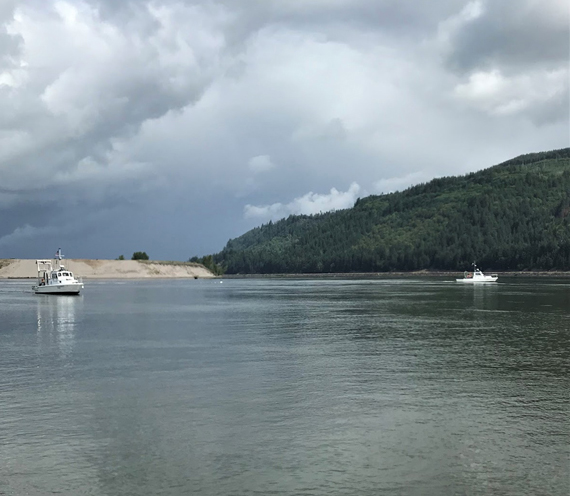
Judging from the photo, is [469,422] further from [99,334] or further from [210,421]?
[99,334]

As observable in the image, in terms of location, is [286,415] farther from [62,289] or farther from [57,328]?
[62,289]

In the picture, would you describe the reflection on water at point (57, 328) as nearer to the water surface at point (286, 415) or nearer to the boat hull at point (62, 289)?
the water surface at point (286, 415)

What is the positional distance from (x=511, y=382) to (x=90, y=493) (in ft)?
77.9

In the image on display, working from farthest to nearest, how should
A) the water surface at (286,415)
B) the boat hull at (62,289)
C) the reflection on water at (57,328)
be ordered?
the boat hull at (62,289) < the reflection on water at (57,328) < the water surface at (286,415)

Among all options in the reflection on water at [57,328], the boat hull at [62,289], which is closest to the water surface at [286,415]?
the reflection on water at [57,328]

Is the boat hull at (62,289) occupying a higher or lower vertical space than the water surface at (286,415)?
higher

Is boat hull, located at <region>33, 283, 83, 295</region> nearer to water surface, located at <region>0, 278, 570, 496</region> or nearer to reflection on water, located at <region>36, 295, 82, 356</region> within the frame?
reflection on water, located at <region>36, 295, 82, 356</region>

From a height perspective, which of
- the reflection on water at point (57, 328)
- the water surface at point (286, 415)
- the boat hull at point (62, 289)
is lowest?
the water surface at point (286, 415)

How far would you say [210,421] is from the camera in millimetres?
25359

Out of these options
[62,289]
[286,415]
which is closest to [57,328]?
[286,415]

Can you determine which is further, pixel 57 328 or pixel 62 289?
pixel 62 289

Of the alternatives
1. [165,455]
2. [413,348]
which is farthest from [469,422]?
[413,348]

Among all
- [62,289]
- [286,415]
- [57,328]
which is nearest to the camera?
[286,415]

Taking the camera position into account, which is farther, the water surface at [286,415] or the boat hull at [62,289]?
the boat hull at [62,289]
